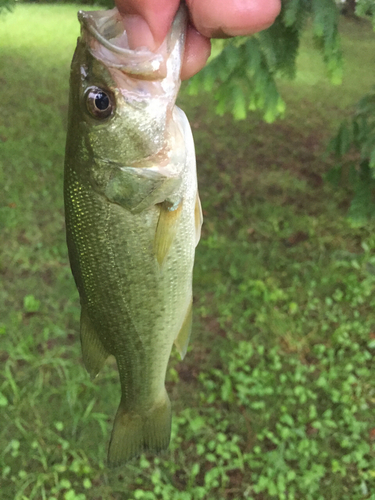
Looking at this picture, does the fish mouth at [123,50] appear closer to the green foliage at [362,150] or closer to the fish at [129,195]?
the fish at [129,195]

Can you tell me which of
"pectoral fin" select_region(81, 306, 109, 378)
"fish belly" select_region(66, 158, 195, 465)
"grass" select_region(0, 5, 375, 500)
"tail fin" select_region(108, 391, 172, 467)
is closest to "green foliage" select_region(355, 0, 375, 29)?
"fish belly" select_region(66, 158, 195, 465)

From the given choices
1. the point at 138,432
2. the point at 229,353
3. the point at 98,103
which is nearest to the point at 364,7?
the point at 98,103

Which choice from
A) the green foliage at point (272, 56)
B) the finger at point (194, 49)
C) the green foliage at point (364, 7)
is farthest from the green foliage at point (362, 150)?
the finger at point (194, 49)

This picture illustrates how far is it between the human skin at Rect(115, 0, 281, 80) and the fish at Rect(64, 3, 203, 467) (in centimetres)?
4

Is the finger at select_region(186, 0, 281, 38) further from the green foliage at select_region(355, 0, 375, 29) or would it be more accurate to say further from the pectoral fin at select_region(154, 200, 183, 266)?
the green foliage at select_region(355, 0, 375, 29)

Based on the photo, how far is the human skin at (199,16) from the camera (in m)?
1.06

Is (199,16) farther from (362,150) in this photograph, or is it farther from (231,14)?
(362,150)

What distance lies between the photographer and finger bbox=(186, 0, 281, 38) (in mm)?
1096

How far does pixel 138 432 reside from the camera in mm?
1737

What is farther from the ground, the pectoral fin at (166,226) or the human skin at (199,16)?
the human skin at (199,16)

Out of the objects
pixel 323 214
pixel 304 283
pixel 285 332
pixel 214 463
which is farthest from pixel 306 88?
pixel 214 463

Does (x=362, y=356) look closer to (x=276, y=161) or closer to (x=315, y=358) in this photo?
(x=315, y=358)

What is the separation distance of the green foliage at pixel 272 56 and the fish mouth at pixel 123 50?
1.09m

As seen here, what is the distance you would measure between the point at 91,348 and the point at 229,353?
1.88 metres
